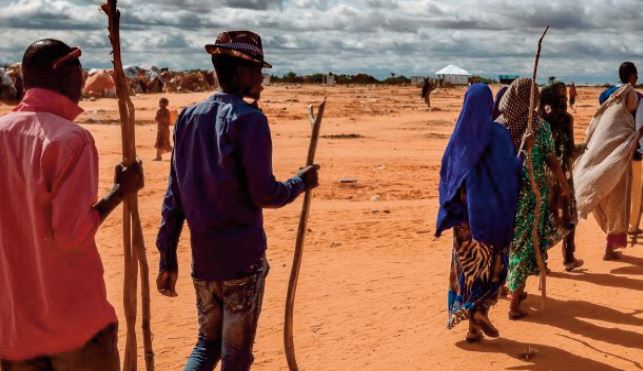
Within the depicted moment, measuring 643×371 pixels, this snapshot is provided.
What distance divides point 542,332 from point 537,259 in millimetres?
578

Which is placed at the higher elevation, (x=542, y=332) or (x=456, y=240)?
(x=456, y=240)

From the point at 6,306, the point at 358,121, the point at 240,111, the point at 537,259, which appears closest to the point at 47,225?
the point at 6,306

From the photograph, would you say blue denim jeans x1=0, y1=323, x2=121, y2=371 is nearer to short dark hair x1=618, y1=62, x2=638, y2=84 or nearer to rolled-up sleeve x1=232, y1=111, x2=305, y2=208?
rolled-up sleeve x1=232, y1=111, x2=305, y2=208

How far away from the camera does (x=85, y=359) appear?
2791 mm

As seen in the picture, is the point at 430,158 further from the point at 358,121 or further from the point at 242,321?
the point at 242,321

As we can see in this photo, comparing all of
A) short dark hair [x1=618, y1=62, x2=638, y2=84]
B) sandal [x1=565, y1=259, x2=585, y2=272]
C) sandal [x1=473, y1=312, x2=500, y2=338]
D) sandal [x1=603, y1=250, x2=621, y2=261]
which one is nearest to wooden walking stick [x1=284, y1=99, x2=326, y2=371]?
sandal [x1=473, y1=312, x2=500, y2=338]

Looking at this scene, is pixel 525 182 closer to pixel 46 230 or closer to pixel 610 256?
pixel 610 256

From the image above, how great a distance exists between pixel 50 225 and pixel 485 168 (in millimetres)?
3435

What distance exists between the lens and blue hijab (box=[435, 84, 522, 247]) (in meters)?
5.23

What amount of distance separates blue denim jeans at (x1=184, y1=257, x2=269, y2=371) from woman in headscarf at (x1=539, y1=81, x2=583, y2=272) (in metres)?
4.04

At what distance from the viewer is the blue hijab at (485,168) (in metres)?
5.23

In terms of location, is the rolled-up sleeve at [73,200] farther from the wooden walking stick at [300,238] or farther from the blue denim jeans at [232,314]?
the wooden walking stick at [300,238]

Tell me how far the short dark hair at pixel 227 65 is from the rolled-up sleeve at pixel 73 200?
38.5 inches

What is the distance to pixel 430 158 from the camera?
18.1 metres
